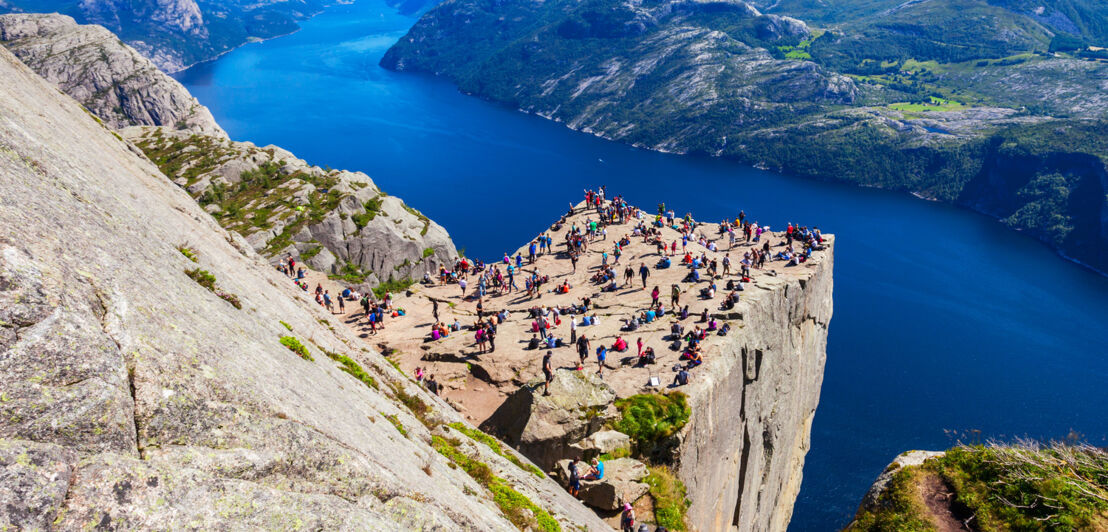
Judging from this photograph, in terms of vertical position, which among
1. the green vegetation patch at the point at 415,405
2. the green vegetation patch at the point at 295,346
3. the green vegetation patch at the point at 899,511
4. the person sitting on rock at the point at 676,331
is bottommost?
the green vegetation patch at the point at 899,511

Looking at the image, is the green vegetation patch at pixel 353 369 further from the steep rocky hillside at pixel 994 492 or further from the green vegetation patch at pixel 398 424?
the steep rocky hillside at pixel 994 492

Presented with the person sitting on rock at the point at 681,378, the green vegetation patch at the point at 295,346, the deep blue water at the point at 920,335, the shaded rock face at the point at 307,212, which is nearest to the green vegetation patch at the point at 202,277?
the green vegetation patch at the point at 295,346

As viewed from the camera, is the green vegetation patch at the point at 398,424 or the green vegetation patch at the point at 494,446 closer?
the green vegetation patch at the point at 398,424

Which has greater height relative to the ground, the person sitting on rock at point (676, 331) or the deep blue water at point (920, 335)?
the person sitting on rock at point (676, 331)

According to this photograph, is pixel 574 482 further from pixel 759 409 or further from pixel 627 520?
pixel 759 409

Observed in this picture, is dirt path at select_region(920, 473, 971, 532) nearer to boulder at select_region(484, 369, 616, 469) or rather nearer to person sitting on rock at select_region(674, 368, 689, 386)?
person sitting on rock at select_region(674, 368, 689, 386)

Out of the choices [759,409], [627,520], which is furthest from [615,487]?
[759,409]

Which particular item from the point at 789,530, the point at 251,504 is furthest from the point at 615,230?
the point at 251,504
